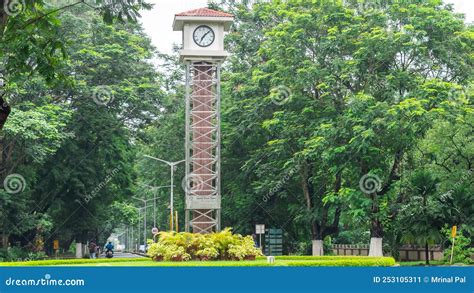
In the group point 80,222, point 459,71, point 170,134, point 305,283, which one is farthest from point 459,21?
→ point 305,283

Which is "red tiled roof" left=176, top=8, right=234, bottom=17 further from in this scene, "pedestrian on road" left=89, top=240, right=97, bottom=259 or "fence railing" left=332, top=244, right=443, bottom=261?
"pedestrian on road" left=89, top=240, right=97, bottom=259

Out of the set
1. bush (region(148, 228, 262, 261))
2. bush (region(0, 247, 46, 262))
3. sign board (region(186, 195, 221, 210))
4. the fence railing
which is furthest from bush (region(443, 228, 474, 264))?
bush (region(0, 247, 46, 262))

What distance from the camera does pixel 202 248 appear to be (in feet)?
96.9

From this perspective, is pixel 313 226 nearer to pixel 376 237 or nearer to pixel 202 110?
pixel 376 237

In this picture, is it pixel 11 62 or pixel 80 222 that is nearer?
pixel 11 62

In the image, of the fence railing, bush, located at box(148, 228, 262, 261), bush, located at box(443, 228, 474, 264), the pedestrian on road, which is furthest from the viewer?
the pedestrian on road

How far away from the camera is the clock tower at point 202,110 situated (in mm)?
38750

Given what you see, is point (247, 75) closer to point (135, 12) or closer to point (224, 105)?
point (224, 105)

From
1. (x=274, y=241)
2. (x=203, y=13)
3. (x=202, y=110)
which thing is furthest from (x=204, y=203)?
(x=203, y=13)

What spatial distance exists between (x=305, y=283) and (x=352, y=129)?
2692 cm

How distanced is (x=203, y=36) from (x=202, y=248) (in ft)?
45.6

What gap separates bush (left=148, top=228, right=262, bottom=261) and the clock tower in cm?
837

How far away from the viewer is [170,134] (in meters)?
53.4

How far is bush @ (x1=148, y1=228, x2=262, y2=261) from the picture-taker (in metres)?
29.2
